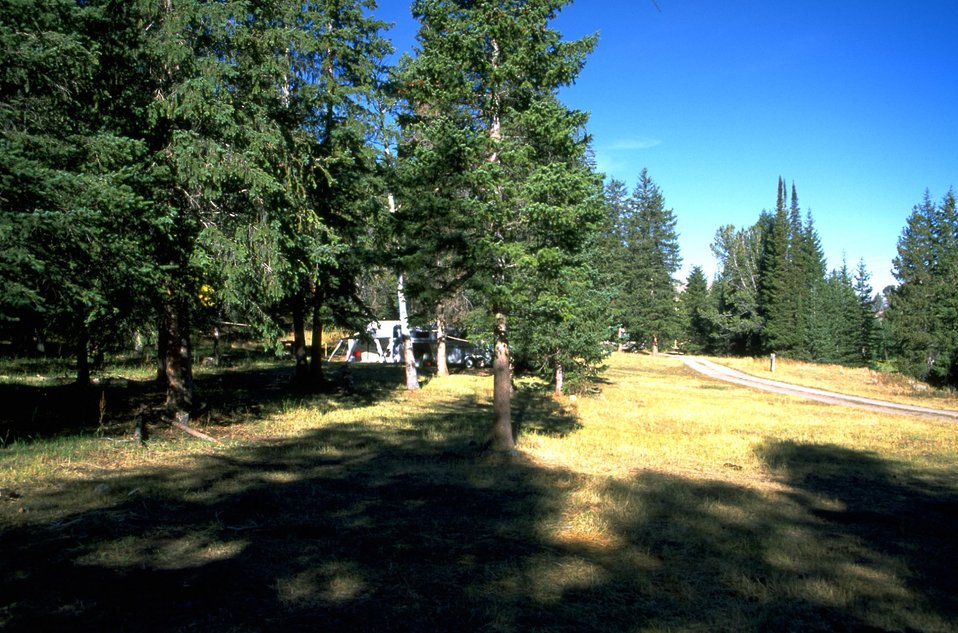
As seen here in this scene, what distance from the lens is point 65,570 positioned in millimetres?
5906

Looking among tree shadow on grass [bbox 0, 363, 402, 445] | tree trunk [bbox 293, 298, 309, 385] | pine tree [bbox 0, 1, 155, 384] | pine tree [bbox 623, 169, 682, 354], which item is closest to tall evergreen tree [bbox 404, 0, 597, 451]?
pine tree [bbox 0, 1, 155, 384]

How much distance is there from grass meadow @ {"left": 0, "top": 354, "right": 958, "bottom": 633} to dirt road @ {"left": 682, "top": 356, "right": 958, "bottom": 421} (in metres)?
12.8

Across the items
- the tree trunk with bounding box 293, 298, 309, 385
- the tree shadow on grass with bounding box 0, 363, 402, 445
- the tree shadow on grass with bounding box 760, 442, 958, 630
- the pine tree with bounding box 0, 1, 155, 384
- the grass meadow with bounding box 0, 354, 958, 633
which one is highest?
the pine tree with bounding box 0, 1, 155, 384

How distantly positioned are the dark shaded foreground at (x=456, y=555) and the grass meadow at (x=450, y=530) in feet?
0.11

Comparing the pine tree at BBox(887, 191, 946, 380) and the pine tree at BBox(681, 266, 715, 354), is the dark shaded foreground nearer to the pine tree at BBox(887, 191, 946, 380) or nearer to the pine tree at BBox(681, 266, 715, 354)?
the pine tree at BBox(887, 191, 946, 380)

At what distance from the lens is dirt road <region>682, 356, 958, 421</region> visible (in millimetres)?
28422

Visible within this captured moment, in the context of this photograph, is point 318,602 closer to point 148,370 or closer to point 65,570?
point 65,570

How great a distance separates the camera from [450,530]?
7973 millimetres

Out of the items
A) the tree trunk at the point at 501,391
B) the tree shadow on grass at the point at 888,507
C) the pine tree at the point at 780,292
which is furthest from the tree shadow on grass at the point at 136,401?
the pine tree at the point at 780,292

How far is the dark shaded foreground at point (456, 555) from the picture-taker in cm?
539

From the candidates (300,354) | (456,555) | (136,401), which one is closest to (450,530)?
(456,555)

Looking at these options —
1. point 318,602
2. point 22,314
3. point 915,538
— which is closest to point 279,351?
point 22,314

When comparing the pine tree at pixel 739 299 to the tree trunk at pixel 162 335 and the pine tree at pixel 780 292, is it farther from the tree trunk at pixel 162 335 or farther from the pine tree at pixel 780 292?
the tree trunk at pixel 162 335

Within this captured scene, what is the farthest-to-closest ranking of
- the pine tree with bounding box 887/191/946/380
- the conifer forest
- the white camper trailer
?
the pine tree with bounding box 887/191/946/380 < the white camper trailer < the conifer forest
